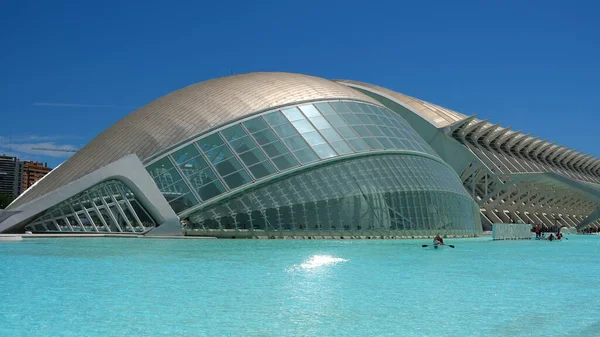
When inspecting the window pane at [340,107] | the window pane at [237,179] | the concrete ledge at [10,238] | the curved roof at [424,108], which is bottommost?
the concrete ledge at [10,238]

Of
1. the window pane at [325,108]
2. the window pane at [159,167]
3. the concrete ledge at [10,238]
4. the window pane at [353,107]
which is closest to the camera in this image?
the concrete ledge at [10,238]

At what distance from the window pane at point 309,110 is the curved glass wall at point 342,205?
376 cm

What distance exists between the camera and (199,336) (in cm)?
802

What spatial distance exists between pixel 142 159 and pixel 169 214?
11.8ft

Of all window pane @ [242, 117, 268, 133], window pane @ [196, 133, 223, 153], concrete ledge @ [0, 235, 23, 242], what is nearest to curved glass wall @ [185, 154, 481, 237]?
window pane @ [196, 133, 223, 153]

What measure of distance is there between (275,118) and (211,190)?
19.4 feet

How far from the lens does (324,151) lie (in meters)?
32.9

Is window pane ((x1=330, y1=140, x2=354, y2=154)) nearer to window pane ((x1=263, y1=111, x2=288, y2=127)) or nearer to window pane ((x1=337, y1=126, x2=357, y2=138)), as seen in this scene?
window pane ((x1=337, y1=126, x2=357, y2=138))

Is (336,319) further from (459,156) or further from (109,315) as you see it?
(459,156)

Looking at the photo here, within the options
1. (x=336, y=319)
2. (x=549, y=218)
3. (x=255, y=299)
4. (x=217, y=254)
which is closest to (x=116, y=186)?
(x=217, y=254)

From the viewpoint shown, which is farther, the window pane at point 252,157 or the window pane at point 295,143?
the window pane at point 295,143

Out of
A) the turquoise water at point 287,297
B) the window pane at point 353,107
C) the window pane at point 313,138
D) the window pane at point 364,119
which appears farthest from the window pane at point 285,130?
the turquoise water at point 287,297

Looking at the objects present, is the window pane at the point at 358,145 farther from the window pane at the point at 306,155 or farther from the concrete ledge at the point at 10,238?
the concrete ledge at the point at 10,238

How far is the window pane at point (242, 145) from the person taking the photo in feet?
105
